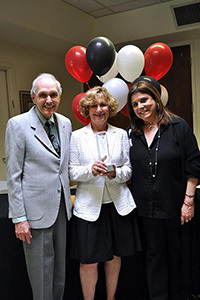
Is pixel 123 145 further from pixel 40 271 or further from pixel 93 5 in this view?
pixel 93 5

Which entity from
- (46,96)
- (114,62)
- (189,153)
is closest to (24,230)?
(46,96)

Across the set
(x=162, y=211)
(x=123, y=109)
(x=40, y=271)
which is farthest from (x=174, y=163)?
(x=123, y=109)

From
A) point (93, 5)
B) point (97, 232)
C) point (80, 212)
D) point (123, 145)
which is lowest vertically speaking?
point (97, 232)

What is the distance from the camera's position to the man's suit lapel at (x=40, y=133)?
59.5 inches

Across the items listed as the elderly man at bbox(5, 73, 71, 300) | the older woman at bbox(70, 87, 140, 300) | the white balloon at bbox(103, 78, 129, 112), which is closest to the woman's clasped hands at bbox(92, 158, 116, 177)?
the older woman at bbox(70, 87, 140, 300)

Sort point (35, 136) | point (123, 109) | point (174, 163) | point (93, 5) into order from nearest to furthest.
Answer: point (35, 136) → point (174, 163) → point (123, 109) → point (93, 5)

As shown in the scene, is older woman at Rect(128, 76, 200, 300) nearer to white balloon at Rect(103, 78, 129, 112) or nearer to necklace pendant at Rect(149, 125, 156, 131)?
necklace pendant at Rect(149, 125, 156, 131)

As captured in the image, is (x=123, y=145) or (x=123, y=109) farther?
(x=123, y=109)

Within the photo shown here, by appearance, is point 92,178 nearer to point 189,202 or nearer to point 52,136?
point 52,136

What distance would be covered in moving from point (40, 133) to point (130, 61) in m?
Result: 1.45

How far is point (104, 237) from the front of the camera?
64.8 inches

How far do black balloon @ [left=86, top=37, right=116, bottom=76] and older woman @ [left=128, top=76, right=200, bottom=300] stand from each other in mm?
813

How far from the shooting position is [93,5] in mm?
3650

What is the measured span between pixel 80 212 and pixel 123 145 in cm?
44
